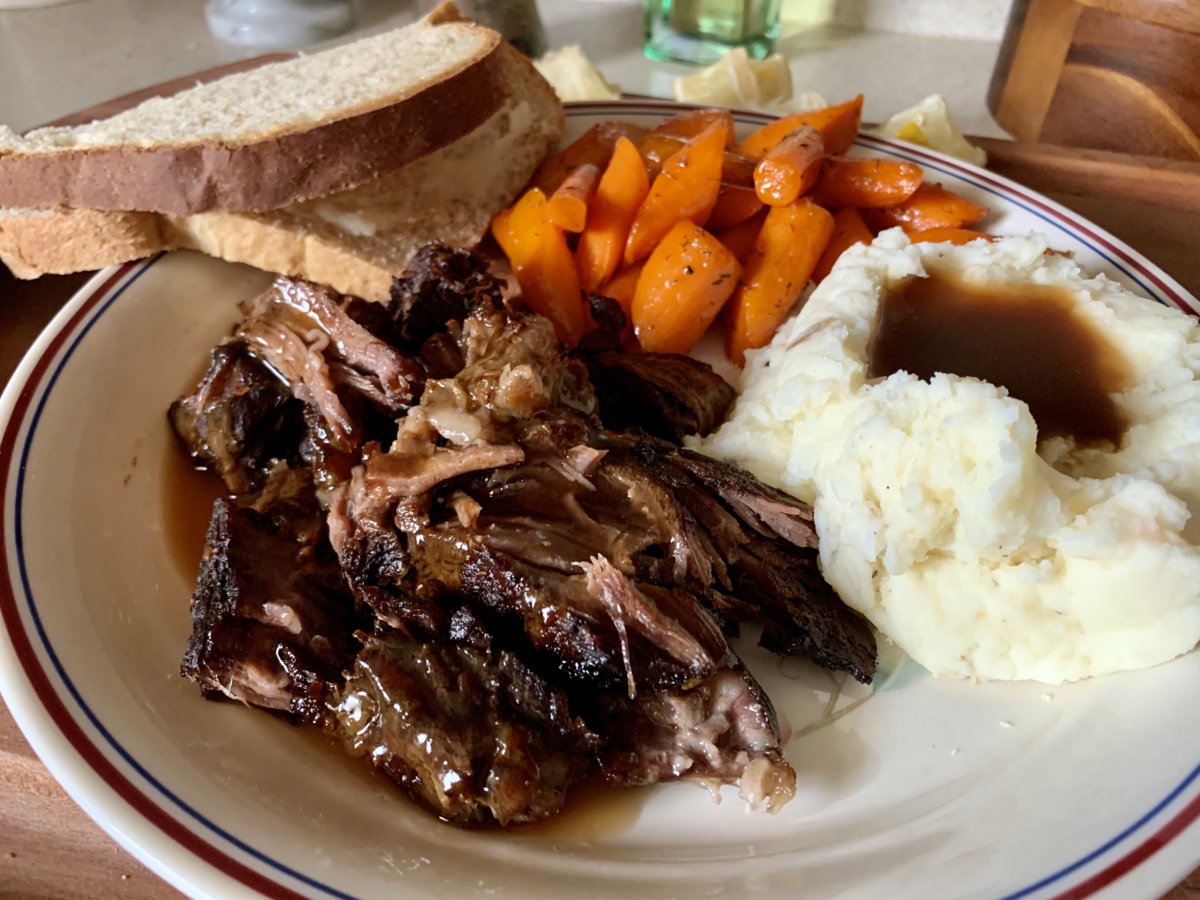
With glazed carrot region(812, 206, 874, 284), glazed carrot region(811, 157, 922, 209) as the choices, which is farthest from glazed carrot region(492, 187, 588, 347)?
glazed carrot region(811, 157, 922, 209)

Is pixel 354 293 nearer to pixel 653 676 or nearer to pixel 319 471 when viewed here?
pixel 319 471

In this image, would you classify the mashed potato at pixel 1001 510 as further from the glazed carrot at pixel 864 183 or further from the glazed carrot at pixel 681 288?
the glazed carrot at pixel 864 183

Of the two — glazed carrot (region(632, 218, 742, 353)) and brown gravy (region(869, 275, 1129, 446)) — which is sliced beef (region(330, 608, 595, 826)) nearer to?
brown gravy (region(869, 275, 1129, 446))

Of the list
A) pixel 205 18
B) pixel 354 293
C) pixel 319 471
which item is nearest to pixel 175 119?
pixel 354 293

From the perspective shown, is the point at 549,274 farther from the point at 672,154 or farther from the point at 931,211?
the point at 931,211

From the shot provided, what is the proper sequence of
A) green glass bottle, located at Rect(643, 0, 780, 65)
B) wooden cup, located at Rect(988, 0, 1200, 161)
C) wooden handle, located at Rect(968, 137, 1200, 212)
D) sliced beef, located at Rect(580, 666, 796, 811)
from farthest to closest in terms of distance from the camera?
1. green glass bottle, located at Rect(643, 0, 780, 65)
2. wooden cup, located at Rect(988, 0, 1200, 161)
3. wooden handle, located at Rect(968, 137, 1200, 212)
4. sliced beef, located at Rect(580, 666, 796, 811)

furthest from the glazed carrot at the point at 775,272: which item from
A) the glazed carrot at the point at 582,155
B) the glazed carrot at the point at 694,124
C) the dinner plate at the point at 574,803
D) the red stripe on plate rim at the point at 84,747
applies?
the red stripe on plate rim at the point at 84,747
